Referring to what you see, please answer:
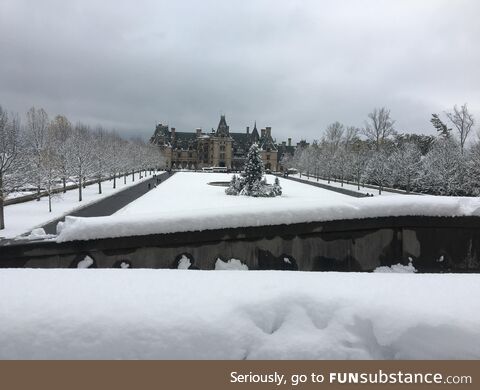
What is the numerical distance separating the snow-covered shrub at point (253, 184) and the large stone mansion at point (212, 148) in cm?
7377

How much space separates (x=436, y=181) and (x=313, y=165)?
36.5 m

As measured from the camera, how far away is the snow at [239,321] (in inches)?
85.1

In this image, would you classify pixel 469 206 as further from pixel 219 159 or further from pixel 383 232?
pixel 219 159

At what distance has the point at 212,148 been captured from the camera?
365ft

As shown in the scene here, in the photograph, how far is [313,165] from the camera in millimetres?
73000

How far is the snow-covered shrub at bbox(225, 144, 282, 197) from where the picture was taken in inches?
1332

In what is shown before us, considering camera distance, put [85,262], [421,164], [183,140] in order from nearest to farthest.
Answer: [85,262]
[421,164]
[183,140]

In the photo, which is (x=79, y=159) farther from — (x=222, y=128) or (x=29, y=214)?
(x=222, y=128)

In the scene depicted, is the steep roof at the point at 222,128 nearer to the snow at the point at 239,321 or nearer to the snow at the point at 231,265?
the snow at the point at 231,265

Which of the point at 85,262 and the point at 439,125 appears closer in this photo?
the point at 85,262

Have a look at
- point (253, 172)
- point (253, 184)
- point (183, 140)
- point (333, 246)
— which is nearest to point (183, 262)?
point (333, 246)

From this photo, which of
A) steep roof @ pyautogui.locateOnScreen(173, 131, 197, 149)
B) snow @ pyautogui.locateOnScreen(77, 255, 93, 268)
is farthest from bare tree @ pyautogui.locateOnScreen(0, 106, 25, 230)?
steep roof @ pyautogui.locateOnScreen(173, 131, 197, 149)

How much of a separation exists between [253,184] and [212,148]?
78.6 meters

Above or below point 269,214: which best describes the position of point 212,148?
above
